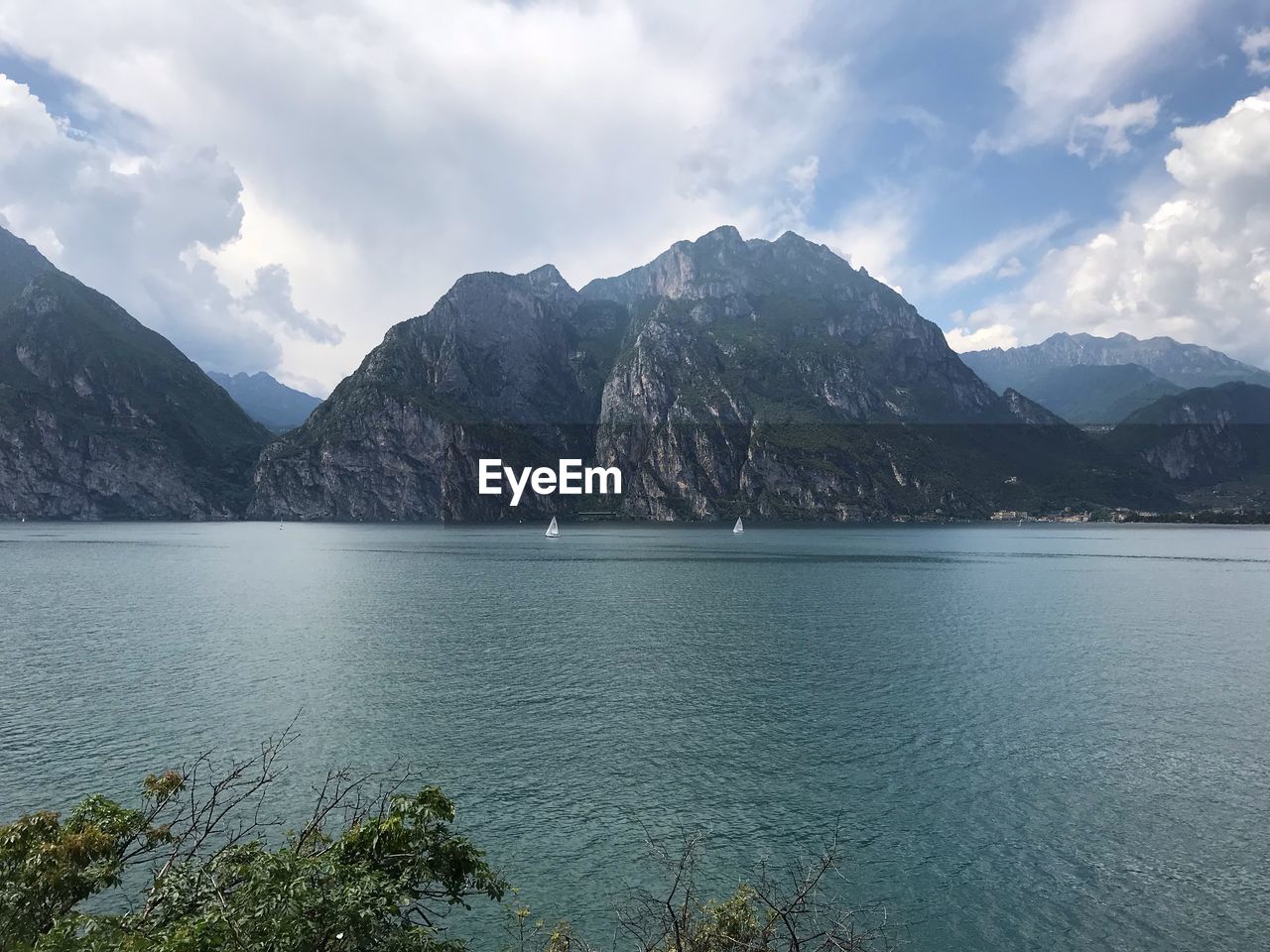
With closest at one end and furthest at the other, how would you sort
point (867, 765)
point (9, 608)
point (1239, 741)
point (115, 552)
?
1. point (867, 765)
2. point (1239, 741)
3. point (9, 608)
4. point (115, 552)

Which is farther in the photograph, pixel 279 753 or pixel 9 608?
pixel 9 608

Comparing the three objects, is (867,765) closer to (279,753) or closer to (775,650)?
(775,650)

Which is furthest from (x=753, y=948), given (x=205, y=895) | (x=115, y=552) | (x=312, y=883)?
(x=115, y=552)

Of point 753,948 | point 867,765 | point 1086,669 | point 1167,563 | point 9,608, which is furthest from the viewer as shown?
point 1167,563

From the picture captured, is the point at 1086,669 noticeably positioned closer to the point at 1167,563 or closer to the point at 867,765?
the point at 867,765

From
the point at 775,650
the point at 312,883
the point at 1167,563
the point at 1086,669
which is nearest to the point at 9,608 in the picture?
the point at 775,650

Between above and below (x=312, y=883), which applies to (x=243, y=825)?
below

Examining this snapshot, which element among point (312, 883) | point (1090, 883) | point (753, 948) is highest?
point (312, 883)
